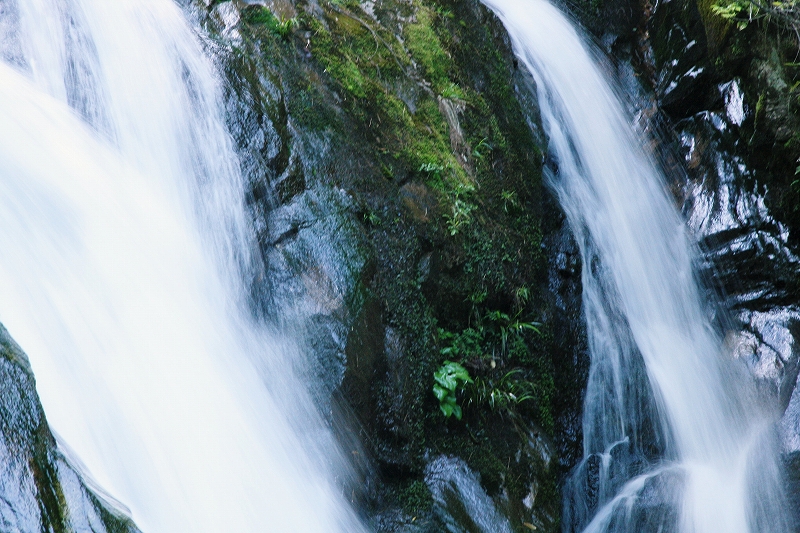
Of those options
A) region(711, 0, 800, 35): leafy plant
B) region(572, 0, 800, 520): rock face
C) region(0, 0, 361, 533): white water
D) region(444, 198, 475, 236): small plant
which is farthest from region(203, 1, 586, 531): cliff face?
region(711, 0, 800, 35): leafy plant

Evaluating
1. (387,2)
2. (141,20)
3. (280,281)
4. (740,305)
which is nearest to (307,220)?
(280,281)

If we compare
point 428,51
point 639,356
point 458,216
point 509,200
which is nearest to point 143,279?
point 458,216

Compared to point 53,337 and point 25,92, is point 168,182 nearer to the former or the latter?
point 25,92

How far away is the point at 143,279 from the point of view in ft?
11.9

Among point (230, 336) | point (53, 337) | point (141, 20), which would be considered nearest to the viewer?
point (53, 337)

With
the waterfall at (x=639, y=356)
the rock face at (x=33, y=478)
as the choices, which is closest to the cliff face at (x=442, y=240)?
the rock face at (x=33, y=478)

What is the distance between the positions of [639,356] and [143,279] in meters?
3.84

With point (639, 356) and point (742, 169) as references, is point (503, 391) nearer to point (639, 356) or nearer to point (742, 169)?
point (639, 356)

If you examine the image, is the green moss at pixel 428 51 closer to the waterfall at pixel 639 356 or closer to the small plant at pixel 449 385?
the waterfall at pixel 639 356

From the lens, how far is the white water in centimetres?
297

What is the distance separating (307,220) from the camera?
4.12m

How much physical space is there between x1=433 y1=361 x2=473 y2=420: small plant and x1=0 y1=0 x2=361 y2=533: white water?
82 centimetres

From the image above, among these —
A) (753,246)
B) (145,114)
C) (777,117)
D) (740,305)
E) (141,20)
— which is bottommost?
(740,305)

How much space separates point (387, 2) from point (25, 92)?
322 cm
